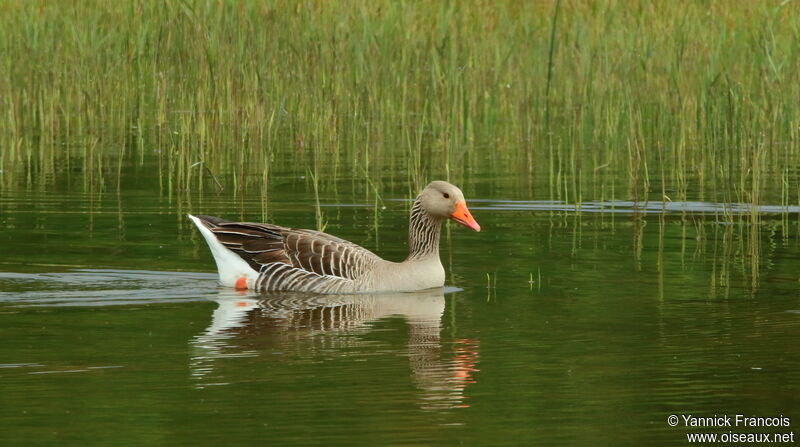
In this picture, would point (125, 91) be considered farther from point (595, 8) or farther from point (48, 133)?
point (595, 8)

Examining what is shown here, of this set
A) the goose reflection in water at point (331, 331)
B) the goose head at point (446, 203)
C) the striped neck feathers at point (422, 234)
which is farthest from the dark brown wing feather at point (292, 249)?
the goose head at point (446, 203)

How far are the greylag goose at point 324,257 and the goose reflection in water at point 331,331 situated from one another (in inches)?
4.9

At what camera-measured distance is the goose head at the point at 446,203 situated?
1151 cm

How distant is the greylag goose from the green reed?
411 cm

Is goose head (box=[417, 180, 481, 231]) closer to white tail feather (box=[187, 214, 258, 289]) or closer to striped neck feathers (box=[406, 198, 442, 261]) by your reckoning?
striped neck feathers (box=[406, 198, 442, 261])

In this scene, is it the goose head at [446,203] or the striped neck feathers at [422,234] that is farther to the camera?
the goose head at [446,203]

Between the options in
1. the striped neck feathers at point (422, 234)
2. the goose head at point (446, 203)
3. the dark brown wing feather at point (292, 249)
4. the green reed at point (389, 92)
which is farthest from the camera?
the green reed at point (389, 92)

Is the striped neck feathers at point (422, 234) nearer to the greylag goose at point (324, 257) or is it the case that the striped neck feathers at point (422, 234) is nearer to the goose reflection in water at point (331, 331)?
the greylag goose at point (324, 257)

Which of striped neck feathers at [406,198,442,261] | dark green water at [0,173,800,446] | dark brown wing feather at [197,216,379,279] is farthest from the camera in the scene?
striped neck feathers at [406,198,442,261]

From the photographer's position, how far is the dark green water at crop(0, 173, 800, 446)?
6.63 meters

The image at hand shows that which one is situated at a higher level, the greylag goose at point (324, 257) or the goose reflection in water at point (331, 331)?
the greylag goose at point (324, 257)

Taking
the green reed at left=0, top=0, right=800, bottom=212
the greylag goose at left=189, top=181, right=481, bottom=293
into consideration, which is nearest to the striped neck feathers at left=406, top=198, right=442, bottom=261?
the greylag goose at left=189, top=181, right=481, bottom=293

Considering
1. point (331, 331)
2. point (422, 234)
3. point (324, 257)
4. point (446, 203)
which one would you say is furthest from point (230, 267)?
point (331, 331)

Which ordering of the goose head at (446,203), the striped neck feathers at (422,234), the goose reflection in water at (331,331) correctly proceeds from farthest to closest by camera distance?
1. the goose head at (446,203)
2. the striped neck feathers at (422,234)
3. the goose reflection in water at (331,331)
